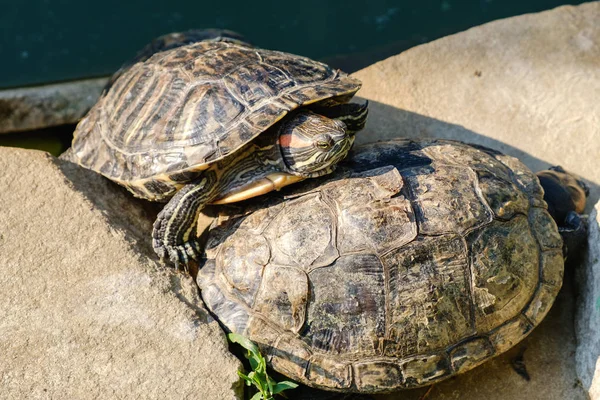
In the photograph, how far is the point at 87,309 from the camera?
3826 mm

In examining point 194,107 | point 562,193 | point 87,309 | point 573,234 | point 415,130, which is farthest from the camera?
point 415,130

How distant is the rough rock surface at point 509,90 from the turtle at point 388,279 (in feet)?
5.27

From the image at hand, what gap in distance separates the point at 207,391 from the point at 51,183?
191 centimetres

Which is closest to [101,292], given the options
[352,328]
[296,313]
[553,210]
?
[296,313]

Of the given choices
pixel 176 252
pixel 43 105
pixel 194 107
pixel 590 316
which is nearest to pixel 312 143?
pixel 194 107

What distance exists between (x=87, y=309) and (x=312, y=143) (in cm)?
174

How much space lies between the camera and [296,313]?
367 centimetres

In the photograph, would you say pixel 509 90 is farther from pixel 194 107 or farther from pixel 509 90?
pixel 194 107

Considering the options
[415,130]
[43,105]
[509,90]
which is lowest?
[43,105]

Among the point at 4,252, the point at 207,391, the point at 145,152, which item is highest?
the point at 145,152

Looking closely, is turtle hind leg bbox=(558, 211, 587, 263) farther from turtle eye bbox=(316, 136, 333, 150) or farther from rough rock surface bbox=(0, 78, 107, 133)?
rough rock surface bbox=(0, 78, 107, 133)

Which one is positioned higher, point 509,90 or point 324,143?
A: point 324,143

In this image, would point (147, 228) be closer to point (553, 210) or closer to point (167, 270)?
point (167, 270)

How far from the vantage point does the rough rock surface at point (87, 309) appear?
11.7 ft
